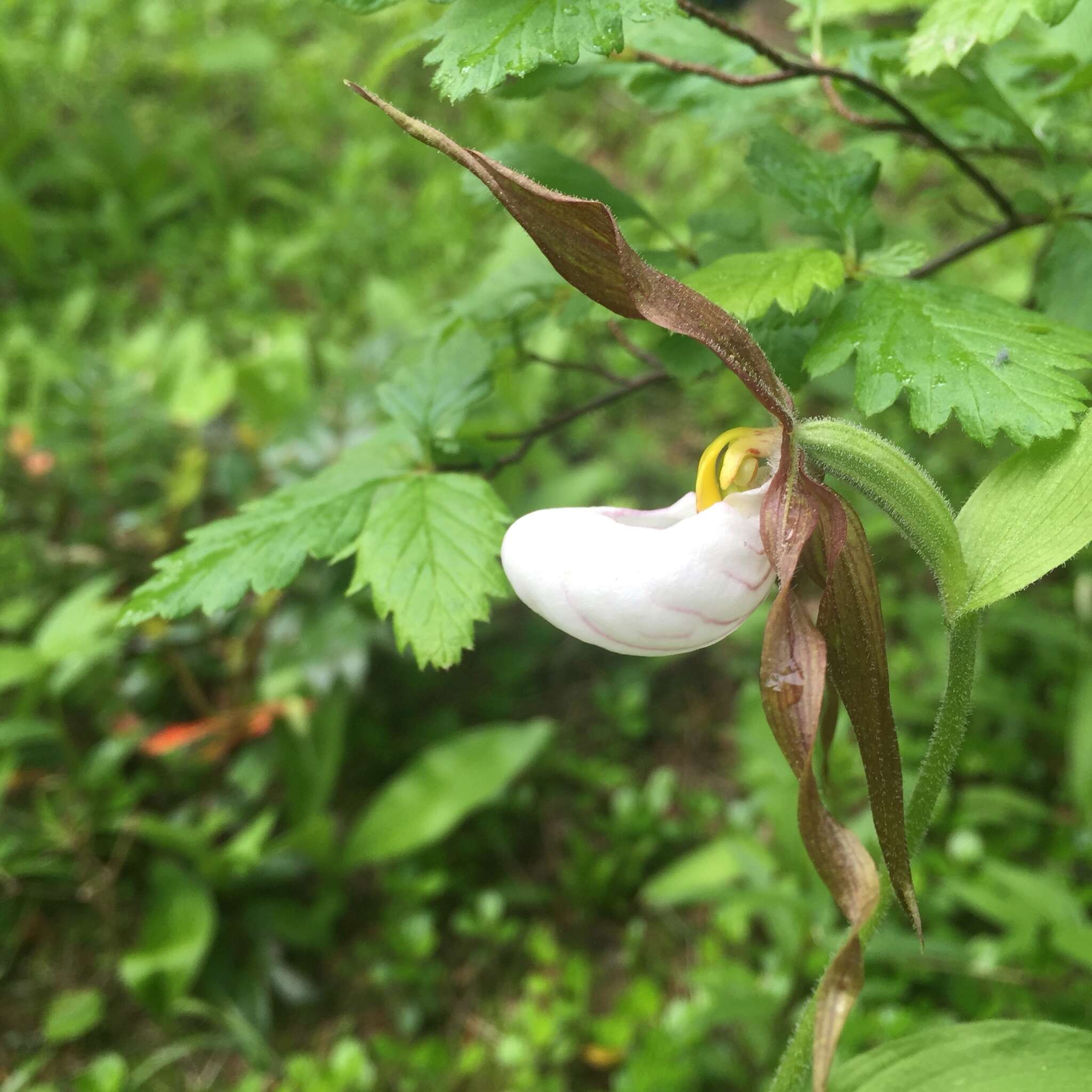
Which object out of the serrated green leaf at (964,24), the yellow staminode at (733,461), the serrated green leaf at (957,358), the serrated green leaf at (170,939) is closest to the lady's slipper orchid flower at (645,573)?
the yellow staminode at (733,461)

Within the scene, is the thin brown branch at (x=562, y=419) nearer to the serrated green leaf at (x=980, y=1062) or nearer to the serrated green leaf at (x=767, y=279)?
the serrated green leaf at (x=767, y=279)

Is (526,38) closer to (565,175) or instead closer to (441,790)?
(565,175)

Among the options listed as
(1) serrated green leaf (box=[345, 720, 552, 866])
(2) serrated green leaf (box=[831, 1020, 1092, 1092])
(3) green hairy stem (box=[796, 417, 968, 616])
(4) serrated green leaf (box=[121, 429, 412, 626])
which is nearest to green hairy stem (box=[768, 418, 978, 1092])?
(3) green hairy stem (box=[796, 417, 968, 616])

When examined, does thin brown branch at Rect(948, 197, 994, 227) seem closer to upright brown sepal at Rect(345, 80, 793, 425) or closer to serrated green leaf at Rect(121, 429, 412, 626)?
upright brown sepal at Rect(345, 80, 793, 425)

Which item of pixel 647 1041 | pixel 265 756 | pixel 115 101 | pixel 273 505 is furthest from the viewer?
pixel 115 101

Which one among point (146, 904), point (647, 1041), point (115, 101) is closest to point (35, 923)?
point (146, 904)

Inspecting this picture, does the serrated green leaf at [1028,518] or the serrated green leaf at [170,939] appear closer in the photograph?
the serrated green leaf at [1028,518]

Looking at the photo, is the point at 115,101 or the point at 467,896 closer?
the point at 467,896

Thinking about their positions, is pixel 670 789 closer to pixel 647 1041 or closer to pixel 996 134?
pixel 647 1041
